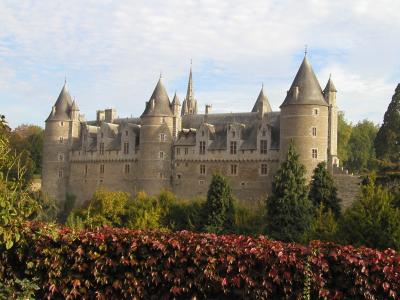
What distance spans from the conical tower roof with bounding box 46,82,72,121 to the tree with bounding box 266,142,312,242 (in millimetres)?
32388

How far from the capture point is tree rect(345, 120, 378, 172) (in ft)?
256

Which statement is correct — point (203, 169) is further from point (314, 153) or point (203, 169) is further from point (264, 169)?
point (314, 153)

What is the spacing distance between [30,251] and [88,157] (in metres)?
50.2

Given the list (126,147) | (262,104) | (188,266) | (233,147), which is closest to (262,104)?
(262,104)

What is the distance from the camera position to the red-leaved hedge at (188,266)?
1199 cm

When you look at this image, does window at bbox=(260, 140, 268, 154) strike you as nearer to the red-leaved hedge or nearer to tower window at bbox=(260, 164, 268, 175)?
tower window at bbox=(260, 164, 268, 175)

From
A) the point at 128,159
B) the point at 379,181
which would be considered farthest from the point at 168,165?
the point at 379,181

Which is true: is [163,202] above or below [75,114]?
below

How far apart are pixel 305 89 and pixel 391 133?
7432 millimetres

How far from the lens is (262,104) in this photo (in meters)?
58.4

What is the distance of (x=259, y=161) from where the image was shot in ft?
176

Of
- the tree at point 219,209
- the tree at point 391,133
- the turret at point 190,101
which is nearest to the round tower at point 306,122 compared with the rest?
the tree at point 391,133

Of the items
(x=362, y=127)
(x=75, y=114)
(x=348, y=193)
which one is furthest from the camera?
(x=362, y=127)

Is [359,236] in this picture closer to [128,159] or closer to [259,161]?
[259,161]
